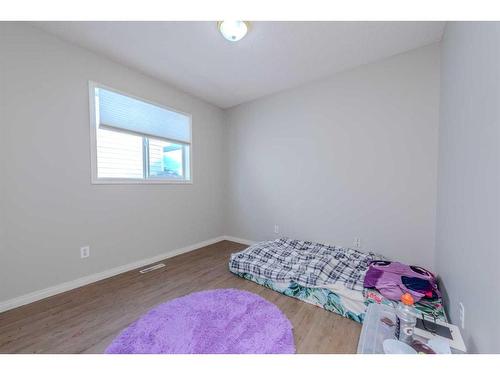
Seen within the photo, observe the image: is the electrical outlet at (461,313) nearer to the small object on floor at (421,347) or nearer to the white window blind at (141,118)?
the small object on floor at (421,347)

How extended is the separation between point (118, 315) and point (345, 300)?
186 cm

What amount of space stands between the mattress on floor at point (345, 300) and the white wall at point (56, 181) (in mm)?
1947

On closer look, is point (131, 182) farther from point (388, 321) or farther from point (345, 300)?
point (388, 321)

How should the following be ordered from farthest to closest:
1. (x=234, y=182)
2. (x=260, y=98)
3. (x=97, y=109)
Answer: (x=234, y=182) → (x=260, y=98) → (x=97, y=109)

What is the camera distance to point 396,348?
2.97ft

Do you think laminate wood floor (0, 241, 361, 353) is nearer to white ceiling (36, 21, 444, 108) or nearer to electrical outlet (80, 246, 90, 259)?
electrical outlet (80, 246, 90, 259)

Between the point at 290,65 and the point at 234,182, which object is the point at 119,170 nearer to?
the point at 234,182

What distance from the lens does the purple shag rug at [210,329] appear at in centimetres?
123

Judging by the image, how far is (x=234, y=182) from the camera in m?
3.66

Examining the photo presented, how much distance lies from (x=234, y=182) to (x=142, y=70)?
6.95 ft

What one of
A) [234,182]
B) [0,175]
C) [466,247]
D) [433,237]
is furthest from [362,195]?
[0,175]

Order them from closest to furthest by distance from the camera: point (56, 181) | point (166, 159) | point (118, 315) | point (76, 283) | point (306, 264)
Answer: point (118, 315) → point (56, 181) → point (76, 283) → point (306, 264) → point (166, 159)

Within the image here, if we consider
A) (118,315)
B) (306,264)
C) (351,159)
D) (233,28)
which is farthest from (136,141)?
(351,159)
